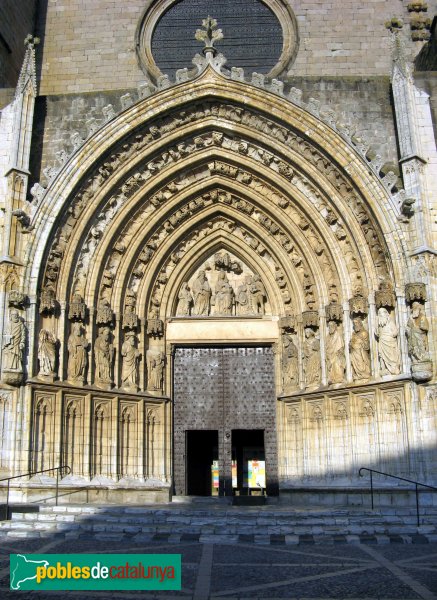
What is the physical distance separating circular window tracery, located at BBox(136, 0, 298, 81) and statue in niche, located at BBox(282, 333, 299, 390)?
6.21 m

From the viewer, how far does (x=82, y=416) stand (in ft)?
41.4

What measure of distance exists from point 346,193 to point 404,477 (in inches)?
199

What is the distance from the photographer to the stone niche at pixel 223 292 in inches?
572

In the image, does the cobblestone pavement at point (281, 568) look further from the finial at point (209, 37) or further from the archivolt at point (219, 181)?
the finial at point (209, 37)

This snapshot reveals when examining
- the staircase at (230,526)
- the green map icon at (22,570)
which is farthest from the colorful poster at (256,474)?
the green map icon at (22,570)

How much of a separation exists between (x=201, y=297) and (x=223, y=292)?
0.46m

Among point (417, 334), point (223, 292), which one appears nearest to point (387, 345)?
point (417, 334)

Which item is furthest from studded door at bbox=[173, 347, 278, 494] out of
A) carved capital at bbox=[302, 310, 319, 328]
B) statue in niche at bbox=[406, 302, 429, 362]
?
statue in niche at bbox=[406, 302, 429, 362]

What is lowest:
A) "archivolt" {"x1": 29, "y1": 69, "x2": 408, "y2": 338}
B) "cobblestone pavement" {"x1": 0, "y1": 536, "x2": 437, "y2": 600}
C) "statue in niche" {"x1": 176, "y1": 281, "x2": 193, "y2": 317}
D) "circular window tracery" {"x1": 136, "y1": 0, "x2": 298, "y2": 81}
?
"cobblestone pavement" {"x1": 0, "y1": 536, "x2": 437, "y2": 600}

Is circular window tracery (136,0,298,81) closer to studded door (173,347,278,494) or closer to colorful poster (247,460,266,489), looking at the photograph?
studded door (173,347,278,494)

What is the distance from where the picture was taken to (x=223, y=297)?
14.5 metres

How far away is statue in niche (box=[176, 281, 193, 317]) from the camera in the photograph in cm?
1455

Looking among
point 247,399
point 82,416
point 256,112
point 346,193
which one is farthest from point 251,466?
point 256,112

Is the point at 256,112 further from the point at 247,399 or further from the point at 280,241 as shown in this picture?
the point at 247,399
